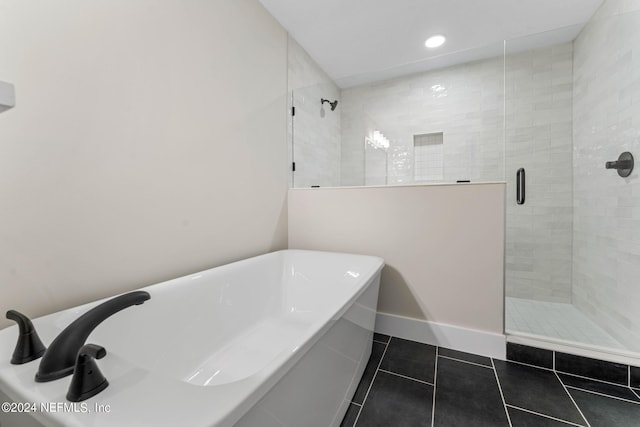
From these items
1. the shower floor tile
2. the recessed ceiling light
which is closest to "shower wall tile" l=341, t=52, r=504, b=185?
the recessed ceiling light


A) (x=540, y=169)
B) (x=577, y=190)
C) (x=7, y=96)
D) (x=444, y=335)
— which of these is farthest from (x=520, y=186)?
(x=7, y=96)

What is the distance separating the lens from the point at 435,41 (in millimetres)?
2373

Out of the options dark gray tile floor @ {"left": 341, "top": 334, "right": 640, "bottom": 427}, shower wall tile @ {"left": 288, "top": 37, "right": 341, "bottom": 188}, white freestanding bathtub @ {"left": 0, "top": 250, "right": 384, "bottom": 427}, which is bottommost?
dark gray tile floor @ {"left": 341, "top": 334, "right": 640, "bottom": 427}

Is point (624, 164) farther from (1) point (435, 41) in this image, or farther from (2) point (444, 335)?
(1) point (435, 41)

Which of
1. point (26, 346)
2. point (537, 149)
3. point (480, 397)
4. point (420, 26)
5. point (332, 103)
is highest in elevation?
point (420, 26)

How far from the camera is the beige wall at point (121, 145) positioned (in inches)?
34.6

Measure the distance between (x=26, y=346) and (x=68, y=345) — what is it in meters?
0.16

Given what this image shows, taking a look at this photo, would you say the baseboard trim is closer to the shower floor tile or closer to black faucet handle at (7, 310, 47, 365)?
the shower floor tile

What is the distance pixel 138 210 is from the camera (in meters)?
1.21

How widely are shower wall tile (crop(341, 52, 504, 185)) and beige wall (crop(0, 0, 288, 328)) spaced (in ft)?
4.53

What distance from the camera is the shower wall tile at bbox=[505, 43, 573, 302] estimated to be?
2180mm

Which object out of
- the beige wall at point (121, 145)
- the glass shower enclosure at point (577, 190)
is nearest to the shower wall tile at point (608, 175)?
the glass shower enclosure at point (577, 190)

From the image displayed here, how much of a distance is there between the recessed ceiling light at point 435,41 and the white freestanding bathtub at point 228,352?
7.02ft

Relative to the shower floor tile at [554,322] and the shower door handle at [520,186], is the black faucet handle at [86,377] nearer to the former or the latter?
the shower floor tile at [554,322]
